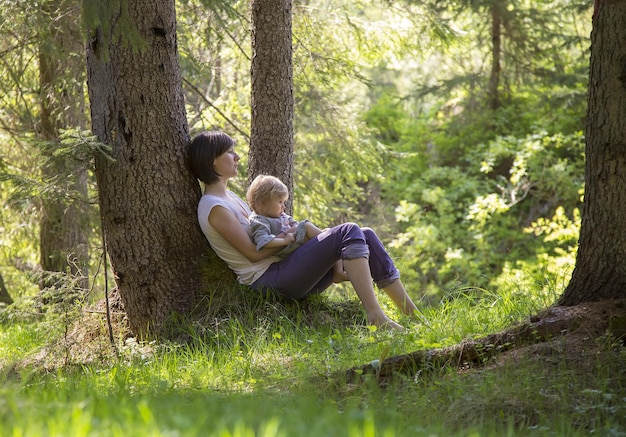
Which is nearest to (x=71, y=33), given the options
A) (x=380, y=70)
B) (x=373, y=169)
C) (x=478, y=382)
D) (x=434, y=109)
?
(x=373, y=169)

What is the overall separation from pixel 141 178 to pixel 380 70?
23176 millimetres

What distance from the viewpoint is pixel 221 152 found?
546 cm

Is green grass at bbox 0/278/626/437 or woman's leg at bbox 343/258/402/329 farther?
woman's leg at bbox 343/258/402/329

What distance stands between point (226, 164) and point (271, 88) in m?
0.94

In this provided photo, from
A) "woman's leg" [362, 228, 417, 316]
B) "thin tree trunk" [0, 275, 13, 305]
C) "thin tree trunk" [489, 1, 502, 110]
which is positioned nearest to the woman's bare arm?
"woman's leg" [362, 228, 417, 316]

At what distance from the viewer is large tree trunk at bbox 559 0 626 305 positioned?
13.1ft

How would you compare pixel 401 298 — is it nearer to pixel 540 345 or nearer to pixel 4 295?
pixel 540 345

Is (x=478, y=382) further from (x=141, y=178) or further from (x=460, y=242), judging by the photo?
(x=460, y=242)

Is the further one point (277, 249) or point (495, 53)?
point (495, 53)

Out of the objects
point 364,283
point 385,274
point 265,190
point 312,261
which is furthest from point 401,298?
point 265,190

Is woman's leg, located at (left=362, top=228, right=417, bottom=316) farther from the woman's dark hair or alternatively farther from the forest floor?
the forest floor

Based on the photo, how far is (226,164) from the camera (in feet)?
18.2

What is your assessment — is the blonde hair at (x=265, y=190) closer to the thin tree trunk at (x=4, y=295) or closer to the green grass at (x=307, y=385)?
the green grass at (x=307, y=385)

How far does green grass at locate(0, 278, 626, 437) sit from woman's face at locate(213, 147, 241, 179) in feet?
2.89
